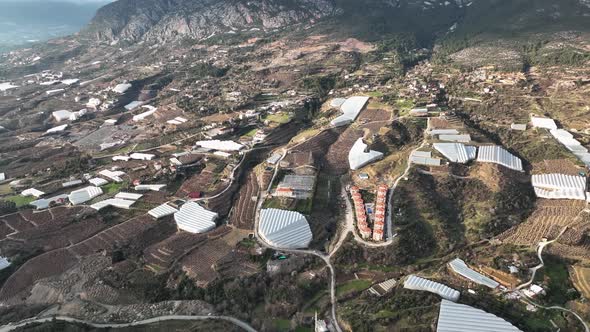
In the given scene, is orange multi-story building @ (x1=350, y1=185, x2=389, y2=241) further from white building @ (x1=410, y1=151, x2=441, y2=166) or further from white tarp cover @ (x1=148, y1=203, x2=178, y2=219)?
white tarp cover @ (x1=148, y1=203, x2=178, y2=219)

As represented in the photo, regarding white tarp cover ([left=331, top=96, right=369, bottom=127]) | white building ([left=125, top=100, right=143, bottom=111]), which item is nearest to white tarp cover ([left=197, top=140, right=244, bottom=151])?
white tarp cover ([left=331, top=96, right=369, bottom=127])

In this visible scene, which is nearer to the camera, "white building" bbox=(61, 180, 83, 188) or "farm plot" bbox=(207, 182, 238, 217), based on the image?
"farm plot" bbox=(207, 182, 238, 217)

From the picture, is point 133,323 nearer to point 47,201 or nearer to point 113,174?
point 47,201

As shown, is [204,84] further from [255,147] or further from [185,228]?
[185,228]

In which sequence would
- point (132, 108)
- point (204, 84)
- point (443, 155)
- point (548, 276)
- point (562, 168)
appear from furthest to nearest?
point (204, 84), point (132, 108), point (443, 155), point (562, 168), point (548, 276)

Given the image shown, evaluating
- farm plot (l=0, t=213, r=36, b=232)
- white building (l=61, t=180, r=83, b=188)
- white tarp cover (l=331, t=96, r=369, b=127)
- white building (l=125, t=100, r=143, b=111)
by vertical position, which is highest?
farm plot (l=0, t=213, r=36, b=232)

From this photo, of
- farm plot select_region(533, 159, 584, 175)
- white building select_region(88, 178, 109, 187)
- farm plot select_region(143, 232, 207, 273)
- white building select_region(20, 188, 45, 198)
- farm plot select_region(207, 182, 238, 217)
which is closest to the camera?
farm plot select_region(143, 232, 207, 273)

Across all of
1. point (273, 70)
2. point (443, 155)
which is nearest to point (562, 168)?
point (443, 155)
